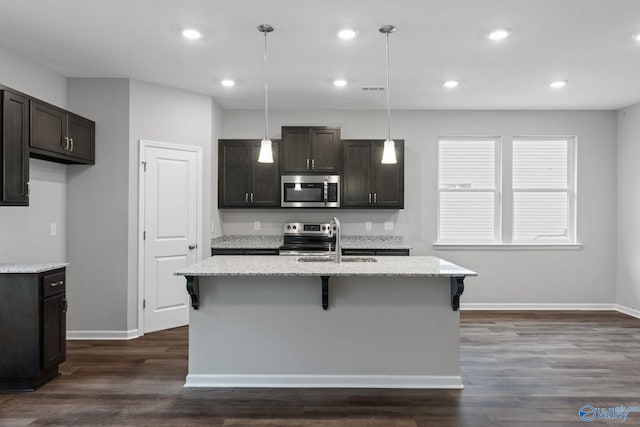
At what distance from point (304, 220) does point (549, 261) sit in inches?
129

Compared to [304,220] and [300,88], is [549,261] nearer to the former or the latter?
[304,220]

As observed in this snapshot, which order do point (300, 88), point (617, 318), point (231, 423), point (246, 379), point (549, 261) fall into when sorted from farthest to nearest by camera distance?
point (549, 261) → point (617, 318) → point (300, 88) → point (246, 379) → point (231, 423)

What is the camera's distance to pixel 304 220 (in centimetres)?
567

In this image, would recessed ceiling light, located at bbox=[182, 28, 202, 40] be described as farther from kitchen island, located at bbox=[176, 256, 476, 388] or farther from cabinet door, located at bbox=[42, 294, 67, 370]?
cabinet door, located at bbox=[42, 294, 67, 370]

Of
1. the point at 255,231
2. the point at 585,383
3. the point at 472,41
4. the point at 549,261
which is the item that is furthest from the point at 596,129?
the point at 255,231

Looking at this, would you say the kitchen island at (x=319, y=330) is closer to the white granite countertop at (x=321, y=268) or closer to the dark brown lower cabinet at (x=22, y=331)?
the white granite countertop at (x=321, y=268)

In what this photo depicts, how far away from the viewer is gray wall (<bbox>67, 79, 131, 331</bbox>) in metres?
4.36

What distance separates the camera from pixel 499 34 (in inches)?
129

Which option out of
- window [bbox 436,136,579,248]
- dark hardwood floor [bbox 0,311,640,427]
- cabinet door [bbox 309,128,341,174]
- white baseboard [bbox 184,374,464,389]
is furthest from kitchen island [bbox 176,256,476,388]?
window [bbox 436,136,579,248]

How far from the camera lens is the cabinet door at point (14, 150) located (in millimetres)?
3121

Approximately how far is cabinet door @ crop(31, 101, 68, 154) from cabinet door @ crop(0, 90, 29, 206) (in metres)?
0.09

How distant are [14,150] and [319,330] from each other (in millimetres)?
2658

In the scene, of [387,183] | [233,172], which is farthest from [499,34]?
[233,172]

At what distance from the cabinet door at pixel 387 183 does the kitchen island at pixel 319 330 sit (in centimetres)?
221
